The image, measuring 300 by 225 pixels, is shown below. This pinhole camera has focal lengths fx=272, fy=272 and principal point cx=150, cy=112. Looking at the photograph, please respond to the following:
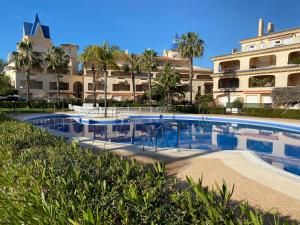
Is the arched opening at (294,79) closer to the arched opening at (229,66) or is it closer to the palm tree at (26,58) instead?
the arched opening at (229,66)

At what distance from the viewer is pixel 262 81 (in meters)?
43.7

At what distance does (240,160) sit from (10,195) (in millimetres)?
8770

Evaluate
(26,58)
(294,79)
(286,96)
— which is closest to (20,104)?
(26,58)

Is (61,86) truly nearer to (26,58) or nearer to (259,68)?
(26,58)

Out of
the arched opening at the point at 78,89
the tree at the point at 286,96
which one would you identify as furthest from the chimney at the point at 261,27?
the arched opening at the point at 78,89

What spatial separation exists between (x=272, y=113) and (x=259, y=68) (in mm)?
10672

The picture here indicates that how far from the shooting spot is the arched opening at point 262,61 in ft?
152

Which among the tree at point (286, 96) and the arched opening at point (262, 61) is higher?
the arched opening at point (262, 61)

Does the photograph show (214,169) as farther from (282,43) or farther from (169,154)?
(282,43)

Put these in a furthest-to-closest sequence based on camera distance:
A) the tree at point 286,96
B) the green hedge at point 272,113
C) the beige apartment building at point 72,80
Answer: the beige apartment building at point 72,80, the tree at point 286,96, the green hedge at point 272,113

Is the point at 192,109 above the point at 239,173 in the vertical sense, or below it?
above

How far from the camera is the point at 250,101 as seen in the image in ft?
150

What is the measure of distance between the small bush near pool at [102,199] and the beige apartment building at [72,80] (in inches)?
2032

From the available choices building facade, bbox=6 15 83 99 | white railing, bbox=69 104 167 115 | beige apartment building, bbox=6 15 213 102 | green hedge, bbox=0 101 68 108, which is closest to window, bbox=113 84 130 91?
beige apartment building, bbox=6 15 213 102
